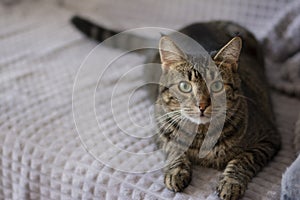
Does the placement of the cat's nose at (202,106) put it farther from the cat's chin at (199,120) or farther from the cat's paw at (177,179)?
the cat's paw at (177,179)

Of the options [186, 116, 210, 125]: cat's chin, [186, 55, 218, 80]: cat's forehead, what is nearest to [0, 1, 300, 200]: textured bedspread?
[186, 116, 210, 125]: cat's chin

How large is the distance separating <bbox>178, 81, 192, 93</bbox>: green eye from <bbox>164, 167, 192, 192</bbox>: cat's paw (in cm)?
23

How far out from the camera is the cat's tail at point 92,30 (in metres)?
2.01

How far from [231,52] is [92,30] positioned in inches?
42.2

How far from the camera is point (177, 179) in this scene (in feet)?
3.80

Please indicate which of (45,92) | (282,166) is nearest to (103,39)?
(45,92)

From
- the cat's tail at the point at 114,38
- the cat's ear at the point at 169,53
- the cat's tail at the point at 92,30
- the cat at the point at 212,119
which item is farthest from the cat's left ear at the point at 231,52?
the cat's tail at the point at 92,30

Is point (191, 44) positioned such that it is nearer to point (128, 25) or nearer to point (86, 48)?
point (86, 48)

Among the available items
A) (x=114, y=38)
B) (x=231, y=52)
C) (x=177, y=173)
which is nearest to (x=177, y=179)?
(x=177, y=173)

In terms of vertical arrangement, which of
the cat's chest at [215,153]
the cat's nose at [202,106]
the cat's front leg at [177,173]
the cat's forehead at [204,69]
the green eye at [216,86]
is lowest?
the cat's front leg at [177,173]

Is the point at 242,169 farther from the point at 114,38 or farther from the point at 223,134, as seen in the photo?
the point at 114,38

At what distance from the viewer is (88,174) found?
4.10ft

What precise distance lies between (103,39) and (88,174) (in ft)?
3.05

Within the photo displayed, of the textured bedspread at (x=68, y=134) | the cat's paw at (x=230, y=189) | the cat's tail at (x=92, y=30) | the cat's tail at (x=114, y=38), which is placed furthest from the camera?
the cat's tail at (x=92, y=30)
